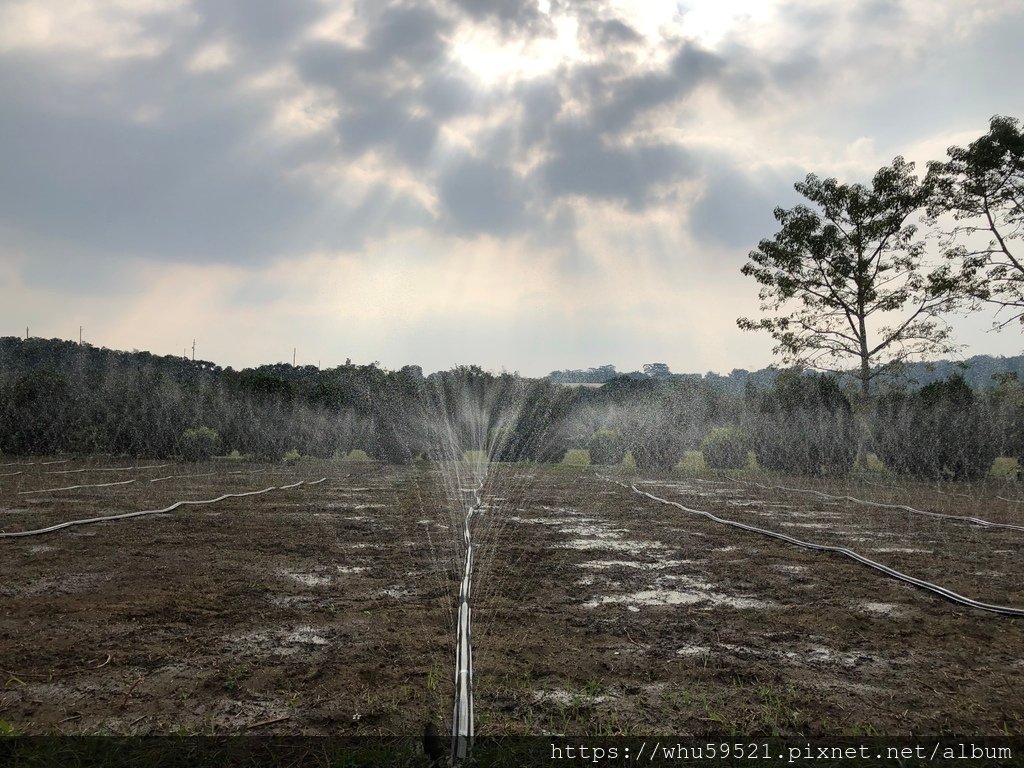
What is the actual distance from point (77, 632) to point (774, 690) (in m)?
3.22

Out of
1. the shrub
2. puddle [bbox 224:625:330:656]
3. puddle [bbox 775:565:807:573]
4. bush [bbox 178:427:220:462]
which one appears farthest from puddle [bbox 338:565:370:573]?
the shrub

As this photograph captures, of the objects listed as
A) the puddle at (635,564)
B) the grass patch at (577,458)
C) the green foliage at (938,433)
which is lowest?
the grass patch at (577,458)

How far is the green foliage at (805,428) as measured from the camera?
57.5ft

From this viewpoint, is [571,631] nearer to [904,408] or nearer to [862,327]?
[904,408]

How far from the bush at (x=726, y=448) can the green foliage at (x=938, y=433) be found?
14.5ft

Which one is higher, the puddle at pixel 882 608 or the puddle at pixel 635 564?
the puddle at pixel 882 608

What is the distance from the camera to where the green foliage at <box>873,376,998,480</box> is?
51.5 feet

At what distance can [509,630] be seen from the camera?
3.26 meters

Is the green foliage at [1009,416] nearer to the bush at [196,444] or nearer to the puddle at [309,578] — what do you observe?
the puddle at [309,578]

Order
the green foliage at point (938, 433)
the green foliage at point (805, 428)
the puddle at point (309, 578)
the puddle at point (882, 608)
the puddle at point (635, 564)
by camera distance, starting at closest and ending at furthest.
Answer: the puddle at point (882, 608)
the puddle at point (309, 578)
the puddle at point (635, 564)
the green foliage at point (938, 433)
the green foliage at point (805, 428)

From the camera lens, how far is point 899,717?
229 centimetres

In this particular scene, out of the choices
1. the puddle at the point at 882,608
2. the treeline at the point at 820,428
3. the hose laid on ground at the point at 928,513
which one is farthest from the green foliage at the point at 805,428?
the puddle at the point at 882,608

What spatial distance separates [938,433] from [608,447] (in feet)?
34.1

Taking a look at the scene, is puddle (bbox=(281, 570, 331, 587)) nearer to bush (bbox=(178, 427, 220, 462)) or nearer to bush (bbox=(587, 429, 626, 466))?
bush (bbox=(178, 427, 220, 462))
